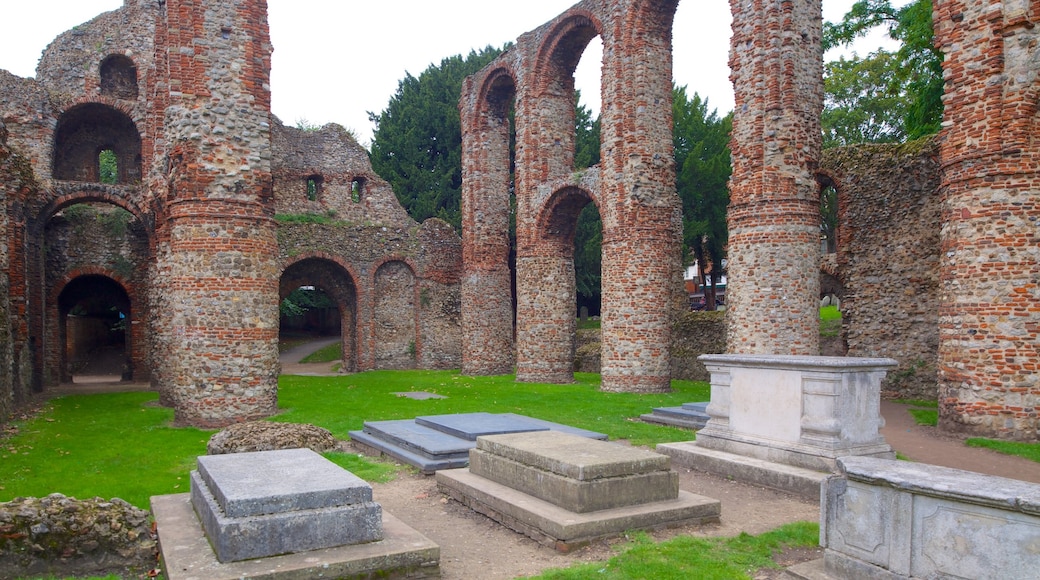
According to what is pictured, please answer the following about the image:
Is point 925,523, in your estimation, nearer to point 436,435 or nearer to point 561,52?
point 436,435

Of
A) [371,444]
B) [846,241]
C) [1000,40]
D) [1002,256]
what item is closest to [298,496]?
[371,444]

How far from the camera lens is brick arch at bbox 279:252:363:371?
23906 mm

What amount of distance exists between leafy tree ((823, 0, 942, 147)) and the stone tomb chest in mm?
18120

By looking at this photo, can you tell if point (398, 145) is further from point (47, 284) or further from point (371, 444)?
point (371, 444)

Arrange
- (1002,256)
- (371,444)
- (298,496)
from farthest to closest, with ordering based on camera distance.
Answer: (1002,256) → (371,444) → (298,496)

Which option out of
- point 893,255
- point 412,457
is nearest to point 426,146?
point 893,255

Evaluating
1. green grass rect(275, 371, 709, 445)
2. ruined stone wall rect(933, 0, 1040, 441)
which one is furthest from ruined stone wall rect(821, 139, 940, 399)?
ruined stone wall rect(933, 0, 1040, 441)

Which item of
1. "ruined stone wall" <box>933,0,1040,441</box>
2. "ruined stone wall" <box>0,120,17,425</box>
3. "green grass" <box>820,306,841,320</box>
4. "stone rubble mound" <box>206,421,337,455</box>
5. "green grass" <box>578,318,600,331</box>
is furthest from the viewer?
"green grass" <box>578,318,600,331</box>

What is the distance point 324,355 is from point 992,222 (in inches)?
957

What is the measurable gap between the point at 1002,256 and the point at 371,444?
906 centimetres

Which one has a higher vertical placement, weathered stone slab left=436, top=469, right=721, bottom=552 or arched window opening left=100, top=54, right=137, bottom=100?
arched window opening left=100, top=54, right=137, bottom=100

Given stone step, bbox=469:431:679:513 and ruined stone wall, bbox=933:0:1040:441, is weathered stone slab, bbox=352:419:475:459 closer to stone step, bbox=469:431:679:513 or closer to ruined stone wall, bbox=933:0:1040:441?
stone step, bbox=469:431:679:513

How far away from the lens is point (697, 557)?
519 centimetres

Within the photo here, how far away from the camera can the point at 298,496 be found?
15.4 ft
